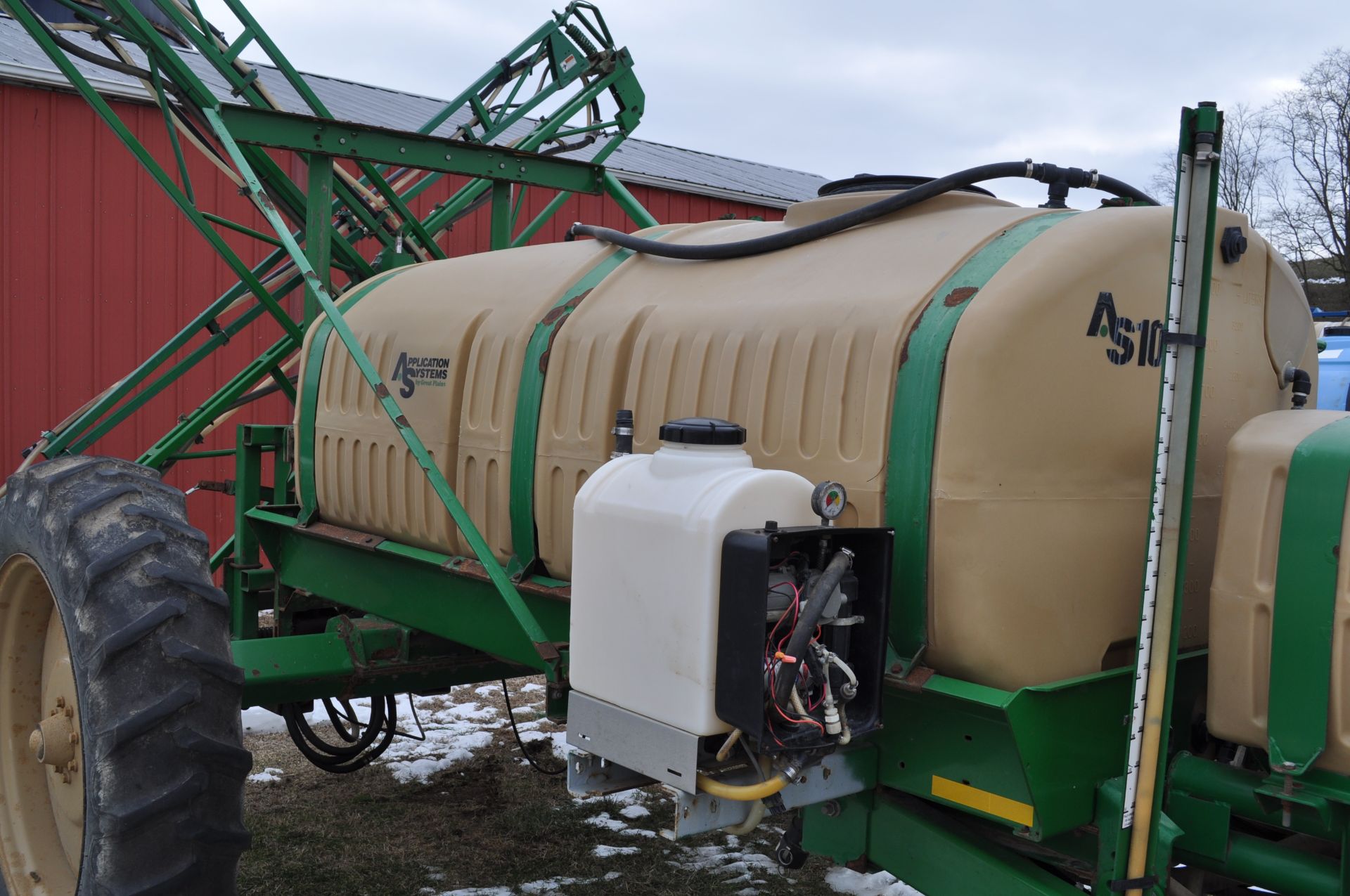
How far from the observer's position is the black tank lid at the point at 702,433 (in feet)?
7.04

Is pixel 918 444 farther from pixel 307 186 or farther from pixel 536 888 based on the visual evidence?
pixel 307 186

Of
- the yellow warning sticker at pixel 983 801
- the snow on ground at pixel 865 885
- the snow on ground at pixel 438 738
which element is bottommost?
the snow on ground at pixel 438 738

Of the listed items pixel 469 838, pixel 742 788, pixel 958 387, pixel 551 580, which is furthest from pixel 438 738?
pixel 958 387

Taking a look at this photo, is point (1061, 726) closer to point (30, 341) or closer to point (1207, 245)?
point (1207, 245)

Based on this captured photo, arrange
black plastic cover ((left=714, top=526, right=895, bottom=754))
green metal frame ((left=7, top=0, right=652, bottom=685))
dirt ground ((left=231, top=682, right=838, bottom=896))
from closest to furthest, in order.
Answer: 1. black plastic cover ((left=714, top=526, right=895, bottom=754))
2. green metal frame ((left=7, top=0, right=652, bottom=685))
3. dirt ground ((left=231, top=682, right=838, bottom=896))

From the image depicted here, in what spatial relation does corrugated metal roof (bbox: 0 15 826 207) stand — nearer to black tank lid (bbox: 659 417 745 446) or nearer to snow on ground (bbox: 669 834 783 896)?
snow on ground (bbox: 669 834 783 896)

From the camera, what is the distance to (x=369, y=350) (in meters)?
3.80

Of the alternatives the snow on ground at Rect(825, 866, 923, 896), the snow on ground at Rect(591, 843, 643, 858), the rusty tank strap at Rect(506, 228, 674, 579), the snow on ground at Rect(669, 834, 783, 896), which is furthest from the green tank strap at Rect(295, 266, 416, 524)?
the snow on ground at Rect(825, 866, 923, 896)

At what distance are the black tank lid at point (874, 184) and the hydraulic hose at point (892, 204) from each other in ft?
0.34

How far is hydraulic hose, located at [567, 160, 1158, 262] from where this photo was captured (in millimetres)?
2479

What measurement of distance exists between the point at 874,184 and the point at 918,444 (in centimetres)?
94

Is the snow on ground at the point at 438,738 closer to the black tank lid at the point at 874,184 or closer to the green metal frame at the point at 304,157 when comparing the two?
the green metal frame at the point at 304,157

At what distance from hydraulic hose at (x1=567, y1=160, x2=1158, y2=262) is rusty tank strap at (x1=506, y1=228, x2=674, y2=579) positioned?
24 centimetres

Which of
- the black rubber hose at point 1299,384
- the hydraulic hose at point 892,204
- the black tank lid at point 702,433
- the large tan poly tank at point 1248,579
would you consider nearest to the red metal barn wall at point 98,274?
the hydraulic hose at point 892,204
